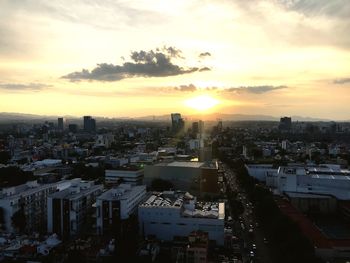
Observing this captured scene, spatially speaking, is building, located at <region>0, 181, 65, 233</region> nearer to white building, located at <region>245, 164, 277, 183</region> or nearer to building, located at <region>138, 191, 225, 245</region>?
building, located at <region>138, 191, 225, 245</region>

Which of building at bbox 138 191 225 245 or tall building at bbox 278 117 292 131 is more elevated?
A: tall building at bbox 278 117 292 131

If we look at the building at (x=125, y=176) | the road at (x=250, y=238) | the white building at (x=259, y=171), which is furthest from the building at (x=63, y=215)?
the white building at (x=259, y=171)

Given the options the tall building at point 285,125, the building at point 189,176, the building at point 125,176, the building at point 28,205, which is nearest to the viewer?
the building at point 28,205

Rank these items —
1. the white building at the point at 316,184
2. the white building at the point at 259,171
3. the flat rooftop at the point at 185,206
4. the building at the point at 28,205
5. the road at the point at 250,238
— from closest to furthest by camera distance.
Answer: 1. the road at the point at 250,238
2. the flat rooftop at the point at 185,206
3. the building at the point at 28,205
4. the white building at the point at 316,184
5. the white building at the point at 259,171

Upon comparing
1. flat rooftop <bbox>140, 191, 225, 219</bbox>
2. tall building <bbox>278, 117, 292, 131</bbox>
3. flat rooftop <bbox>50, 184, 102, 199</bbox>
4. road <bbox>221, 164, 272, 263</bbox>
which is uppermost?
tall building <bbox>278, 117, 292, 131</bbox>

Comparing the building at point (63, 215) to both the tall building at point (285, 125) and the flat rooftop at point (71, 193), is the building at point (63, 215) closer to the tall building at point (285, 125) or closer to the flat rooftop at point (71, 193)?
the flat rooftop at point (71, 193)

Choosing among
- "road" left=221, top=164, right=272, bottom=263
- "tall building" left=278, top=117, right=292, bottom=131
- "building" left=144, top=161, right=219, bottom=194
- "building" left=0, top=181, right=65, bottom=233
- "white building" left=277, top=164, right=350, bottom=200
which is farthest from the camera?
"tall building" left=278, top=117, right=292, bottom=131

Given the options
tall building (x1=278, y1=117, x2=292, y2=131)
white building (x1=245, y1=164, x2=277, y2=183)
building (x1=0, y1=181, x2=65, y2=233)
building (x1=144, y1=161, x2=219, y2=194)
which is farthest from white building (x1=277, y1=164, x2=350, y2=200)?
tall building (x1=278, y1=117, x2=292, y2=131)
